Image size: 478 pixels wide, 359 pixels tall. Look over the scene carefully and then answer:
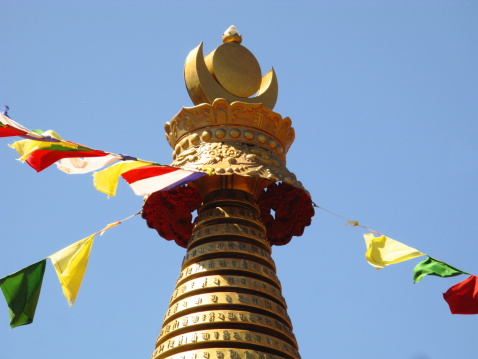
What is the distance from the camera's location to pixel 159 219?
13039 millimetres

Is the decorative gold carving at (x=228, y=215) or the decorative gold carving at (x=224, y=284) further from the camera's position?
the decorative gold carving at (x=228, y=215)

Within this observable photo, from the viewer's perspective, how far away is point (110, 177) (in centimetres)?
1134

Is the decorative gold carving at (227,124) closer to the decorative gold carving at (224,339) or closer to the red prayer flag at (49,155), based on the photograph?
the red prayer flag at (49,155)

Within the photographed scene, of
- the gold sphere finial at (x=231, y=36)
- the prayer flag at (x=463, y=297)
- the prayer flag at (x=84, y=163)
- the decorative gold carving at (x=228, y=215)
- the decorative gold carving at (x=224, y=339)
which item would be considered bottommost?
the decorative gold carving at (x=224, y=339)

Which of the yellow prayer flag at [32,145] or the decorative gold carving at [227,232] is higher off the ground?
the yellow prayer flag at [32,145]

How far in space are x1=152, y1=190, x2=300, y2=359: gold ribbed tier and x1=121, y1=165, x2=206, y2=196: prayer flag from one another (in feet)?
3.07

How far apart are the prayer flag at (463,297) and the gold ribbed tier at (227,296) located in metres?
2.13

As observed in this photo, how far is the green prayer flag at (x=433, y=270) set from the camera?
36.5 ft

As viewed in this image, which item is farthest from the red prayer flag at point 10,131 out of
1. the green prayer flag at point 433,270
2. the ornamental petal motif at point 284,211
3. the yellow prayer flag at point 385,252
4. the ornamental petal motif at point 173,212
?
the green prayer flag at point 433,270

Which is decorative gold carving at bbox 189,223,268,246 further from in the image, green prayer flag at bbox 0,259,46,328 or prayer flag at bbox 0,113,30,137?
prayer flag at bbox 0,113,30,137

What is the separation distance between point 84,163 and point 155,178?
40.9 inches

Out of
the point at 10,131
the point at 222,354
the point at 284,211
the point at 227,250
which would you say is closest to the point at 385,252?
the point at 284,211

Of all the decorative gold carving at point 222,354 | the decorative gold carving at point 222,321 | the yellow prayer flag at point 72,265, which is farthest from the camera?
the yellow prayer flag at point 72,265

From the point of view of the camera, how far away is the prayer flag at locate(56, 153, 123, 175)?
37.7 feet
